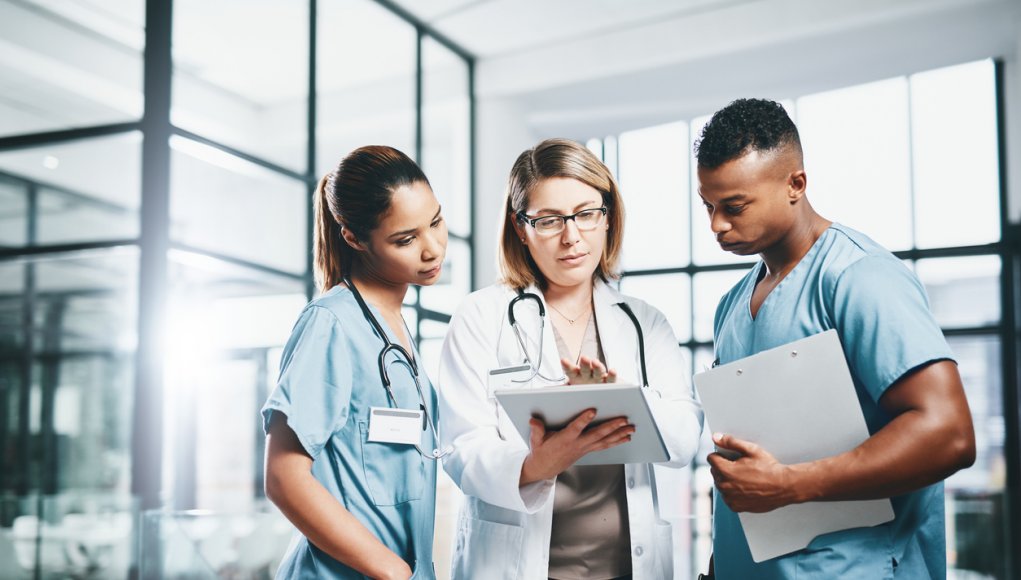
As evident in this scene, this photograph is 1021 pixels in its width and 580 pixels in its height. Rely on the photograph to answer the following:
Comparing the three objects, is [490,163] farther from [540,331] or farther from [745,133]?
[745,133]

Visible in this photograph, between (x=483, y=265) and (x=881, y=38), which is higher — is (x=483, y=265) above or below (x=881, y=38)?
below

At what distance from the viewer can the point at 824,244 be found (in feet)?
4.72

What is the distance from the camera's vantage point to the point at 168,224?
451 cm

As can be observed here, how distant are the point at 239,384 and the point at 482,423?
16.5 feet

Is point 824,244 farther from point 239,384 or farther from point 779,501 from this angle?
point 239,384

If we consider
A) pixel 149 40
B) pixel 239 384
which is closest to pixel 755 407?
pixel 149 40

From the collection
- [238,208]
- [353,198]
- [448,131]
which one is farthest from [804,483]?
[448,131]

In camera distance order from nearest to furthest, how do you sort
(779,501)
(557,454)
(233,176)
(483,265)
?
(779,501), (557,454), (233,176), (483,265)

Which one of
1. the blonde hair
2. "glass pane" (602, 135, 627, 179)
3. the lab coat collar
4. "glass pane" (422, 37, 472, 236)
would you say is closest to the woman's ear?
the blonde hair

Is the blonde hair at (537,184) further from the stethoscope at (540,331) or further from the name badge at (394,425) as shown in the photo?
the name badge at (394,425)

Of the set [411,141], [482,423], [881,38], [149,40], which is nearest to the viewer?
[482,423]

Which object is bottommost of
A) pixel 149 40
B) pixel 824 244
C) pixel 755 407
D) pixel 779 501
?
pixel 779 501

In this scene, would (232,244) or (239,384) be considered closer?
(239,384)

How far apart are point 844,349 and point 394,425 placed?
720 millimetres
